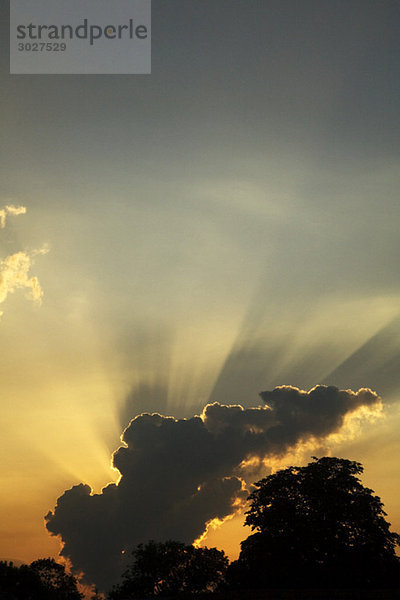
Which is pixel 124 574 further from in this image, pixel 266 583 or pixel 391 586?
pixel 391 586

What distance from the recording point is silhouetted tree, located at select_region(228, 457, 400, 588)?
48750 mm

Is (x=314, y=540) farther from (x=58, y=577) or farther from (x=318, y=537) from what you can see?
(x=58, y=577)

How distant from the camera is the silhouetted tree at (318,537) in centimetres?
4875

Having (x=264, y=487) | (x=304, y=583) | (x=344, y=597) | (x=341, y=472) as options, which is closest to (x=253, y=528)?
(x=264, y=487)

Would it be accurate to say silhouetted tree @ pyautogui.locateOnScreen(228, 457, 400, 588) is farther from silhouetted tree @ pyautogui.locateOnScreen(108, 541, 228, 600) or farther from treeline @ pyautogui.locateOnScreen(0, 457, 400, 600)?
silhouetted tree @ pyautogui.locateOnScreen(108, 541, 228, 600)

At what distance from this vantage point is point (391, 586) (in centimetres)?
4622

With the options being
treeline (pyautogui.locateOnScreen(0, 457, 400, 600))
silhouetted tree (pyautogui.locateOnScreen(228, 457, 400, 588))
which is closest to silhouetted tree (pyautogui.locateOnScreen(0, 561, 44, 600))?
treeline (pyautogui.locateOnScreen(0, 457, 400, 600))

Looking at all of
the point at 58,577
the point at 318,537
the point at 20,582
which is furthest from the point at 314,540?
the point at 58,577

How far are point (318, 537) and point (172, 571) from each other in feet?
140

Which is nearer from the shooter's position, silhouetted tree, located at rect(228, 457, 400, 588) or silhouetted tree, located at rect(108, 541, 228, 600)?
silhouetted tree, located at rect(228, 457, 400, 588)

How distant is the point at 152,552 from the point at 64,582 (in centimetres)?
2241

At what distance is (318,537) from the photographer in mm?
51344

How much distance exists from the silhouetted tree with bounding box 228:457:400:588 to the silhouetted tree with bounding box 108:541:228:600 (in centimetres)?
3162

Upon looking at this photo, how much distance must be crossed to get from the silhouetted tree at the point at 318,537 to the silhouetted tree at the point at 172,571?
3162cm
